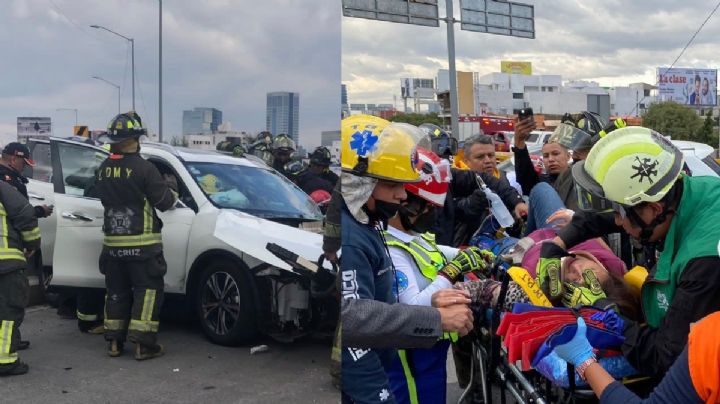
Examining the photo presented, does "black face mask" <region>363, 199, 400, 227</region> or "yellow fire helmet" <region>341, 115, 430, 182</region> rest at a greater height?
"yellow fire helmet" <region>341, 115, 430, 182</region>

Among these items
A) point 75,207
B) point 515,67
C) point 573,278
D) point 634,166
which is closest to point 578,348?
point 573,278

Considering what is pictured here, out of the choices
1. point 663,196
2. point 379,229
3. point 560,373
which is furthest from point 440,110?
point 560,373

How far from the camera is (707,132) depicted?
2.51 metres

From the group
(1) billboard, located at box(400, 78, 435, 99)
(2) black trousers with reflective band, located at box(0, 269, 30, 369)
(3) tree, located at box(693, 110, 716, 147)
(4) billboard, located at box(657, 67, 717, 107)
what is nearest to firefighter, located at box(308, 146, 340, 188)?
(1) billboard, located at box(400, 78, 435, 99)

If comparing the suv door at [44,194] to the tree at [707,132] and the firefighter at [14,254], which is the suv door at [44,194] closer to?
the firefighter at [14,254]

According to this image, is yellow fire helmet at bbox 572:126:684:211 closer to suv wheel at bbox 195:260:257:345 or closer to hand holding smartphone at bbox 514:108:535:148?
hand holding smartphone at bbox 514:108:535:148

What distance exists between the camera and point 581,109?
1878 millimetres

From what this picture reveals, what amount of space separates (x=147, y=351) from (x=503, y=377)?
1.22 metres

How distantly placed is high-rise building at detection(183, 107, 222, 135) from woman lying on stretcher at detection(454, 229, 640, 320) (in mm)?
835

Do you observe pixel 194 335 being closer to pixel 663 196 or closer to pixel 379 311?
pixel 379 311

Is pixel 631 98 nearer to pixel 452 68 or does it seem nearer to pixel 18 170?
pixel 452 68

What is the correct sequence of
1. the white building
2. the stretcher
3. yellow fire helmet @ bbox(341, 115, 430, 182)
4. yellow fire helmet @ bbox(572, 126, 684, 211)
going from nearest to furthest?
yellow fire helmet @ bbox(341, 115, 430, 182)
yellow fire helmet @ bbox(572, 126, 684, 211)
the stretcher
the white building

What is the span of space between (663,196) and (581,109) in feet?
1.55

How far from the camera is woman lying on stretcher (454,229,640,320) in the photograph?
5.50ft
